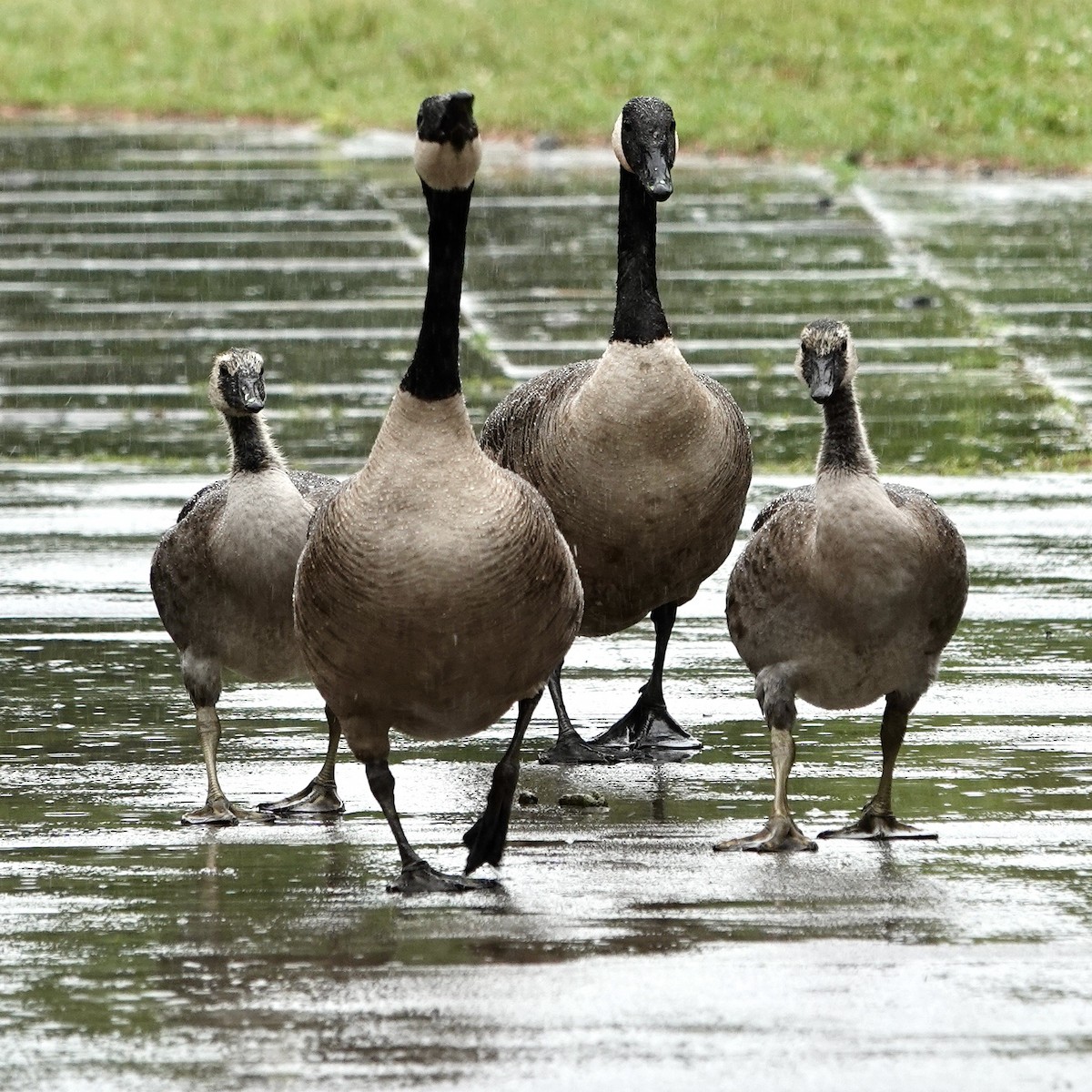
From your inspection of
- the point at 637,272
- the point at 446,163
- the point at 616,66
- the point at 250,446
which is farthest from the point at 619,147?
the point at 616,66

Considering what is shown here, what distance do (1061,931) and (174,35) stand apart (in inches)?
1175

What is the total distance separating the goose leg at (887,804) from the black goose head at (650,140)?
225 cm

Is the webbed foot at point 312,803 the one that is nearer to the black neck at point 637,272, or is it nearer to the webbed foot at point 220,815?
the webbed foot at point 220,815

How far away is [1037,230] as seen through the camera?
1950 centimetres

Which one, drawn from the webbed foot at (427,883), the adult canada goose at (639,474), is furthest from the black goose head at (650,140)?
the webbed foot at (427,883)

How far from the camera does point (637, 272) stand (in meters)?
8.33

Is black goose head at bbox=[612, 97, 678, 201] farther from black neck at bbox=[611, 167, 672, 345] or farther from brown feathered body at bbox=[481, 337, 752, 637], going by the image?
brown feathered body at bbox=[481, 337, 752, 637]

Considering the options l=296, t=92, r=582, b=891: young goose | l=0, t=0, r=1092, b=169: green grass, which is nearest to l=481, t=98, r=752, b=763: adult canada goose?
l=296, t=92, r=582, b=891: young goose

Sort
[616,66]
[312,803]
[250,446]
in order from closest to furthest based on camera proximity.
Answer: [312,803] < [250,446] < [616,66]

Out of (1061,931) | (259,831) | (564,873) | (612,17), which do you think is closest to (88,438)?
(259,831)

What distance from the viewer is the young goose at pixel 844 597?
6.64 metres

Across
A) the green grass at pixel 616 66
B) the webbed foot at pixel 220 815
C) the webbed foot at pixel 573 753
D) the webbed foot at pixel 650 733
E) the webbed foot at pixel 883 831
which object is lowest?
the green grass at pixel 616 66

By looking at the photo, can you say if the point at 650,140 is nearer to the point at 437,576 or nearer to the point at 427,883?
the point at 437,576

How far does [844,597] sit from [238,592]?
76.7 inches
